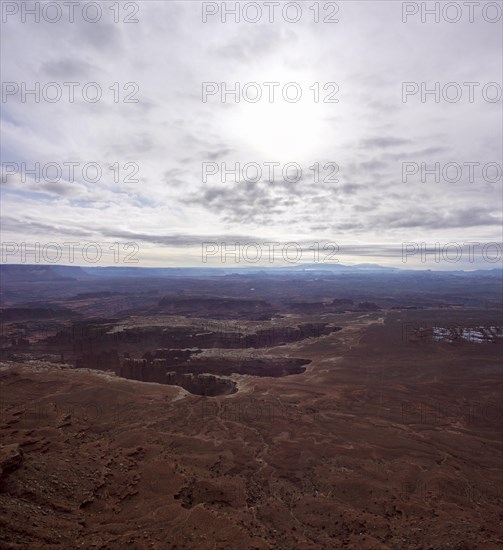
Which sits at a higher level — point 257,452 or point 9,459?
point 9,459

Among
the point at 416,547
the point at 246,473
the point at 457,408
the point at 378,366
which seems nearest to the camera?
the point at 416,547

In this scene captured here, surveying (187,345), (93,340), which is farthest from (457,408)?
(93,340)

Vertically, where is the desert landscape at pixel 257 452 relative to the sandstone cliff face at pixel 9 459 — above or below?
below

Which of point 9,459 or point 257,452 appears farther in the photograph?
point 257,452

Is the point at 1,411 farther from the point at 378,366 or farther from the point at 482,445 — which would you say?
the point at 378,366

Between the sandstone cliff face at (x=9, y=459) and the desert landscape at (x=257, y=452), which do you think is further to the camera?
the sandstone cliff face at (x=9, y=459)

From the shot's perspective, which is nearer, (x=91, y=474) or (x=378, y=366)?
(x=91, y=474)

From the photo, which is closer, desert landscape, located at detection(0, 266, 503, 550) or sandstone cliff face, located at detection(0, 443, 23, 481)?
desert landscape, located at detection(0, 266, 503, 550)

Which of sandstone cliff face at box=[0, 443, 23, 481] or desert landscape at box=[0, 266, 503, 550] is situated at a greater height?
sandstone cliff face at box=[0, 443, 23, 481]
